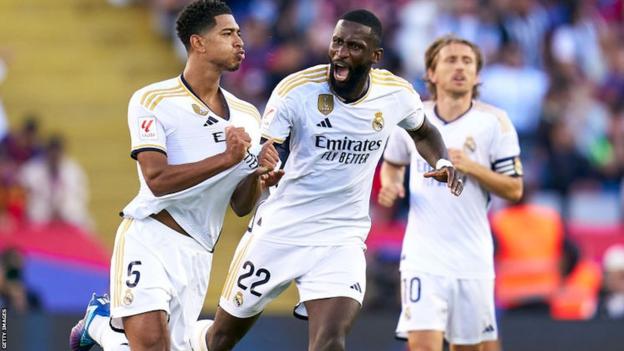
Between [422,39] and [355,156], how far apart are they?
911cm

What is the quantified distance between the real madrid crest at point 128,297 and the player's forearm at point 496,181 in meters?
2.86

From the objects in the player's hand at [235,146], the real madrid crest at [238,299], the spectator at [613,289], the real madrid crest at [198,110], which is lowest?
the spectator at [613,289]

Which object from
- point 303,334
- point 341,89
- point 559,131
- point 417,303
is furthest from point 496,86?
point 341,89

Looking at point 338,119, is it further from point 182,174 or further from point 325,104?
point 182,174

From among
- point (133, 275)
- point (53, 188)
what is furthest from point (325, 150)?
point (53, 188)

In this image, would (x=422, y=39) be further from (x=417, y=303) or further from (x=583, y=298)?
Answer: (x=417, y=303)

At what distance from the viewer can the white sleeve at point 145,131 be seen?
8.52m

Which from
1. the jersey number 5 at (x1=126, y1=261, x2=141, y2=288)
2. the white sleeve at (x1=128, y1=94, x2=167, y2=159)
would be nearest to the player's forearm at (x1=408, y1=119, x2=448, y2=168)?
the white sleeve at (x1=128, y1=94, x2=167, y2=159)

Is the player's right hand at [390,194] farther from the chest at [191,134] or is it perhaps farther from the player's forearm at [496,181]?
the chest at [191,134]

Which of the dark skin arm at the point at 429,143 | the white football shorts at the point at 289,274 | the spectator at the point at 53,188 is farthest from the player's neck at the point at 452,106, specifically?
the spectator at the point at 53,188

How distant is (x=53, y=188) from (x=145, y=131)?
25.4ft

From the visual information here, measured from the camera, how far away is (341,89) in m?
9.10

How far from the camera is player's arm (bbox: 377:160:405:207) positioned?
10.2 metres

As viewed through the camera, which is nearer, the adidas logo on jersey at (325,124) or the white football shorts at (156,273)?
the white football shorts at (156,273)
